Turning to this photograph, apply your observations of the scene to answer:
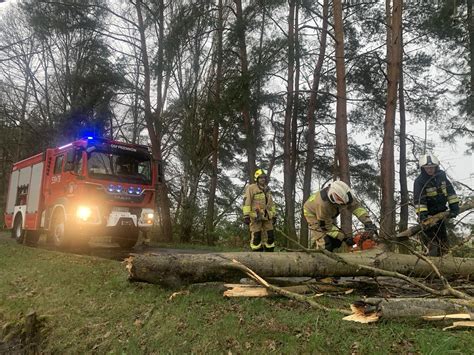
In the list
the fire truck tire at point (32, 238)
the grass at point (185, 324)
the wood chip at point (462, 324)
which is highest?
the fire truck tire at point (32, 238)

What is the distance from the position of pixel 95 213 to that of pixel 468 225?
7083 millimetres

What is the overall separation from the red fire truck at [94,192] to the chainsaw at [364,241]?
5503 mm

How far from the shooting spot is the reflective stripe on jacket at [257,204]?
784cm

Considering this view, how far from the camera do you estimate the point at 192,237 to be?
15.0 meters

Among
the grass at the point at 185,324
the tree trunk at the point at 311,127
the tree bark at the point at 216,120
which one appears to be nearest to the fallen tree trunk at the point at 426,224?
the grass at the point at 185,324

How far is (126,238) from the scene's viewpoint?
10.7 metres

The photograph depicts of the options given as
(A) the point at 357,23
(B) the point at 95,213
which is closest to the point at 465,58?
(A) the point at 357,23

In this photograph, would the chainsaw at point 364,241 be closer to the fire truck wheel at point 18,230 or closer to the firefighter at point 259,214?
the firefighter at point 259,214

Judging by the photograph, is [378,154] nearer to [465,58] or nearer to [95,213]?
[465,58]

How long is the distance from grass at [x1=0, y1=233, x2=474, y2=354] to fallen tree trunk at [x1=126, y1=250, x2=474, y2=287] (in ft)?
0.77

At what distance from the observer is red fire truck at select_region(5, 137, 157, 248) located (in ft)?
30.4

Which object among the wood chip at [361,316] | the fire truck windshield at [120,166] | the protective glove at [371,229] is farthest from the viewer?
the fire truck windshield at [120,166]

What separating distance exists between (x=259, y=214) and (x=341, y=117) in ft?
16.2

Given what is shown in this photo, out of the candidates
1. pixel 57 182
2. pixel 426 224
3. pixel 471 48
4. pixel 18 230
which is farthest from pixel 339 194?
pixel 18 230
